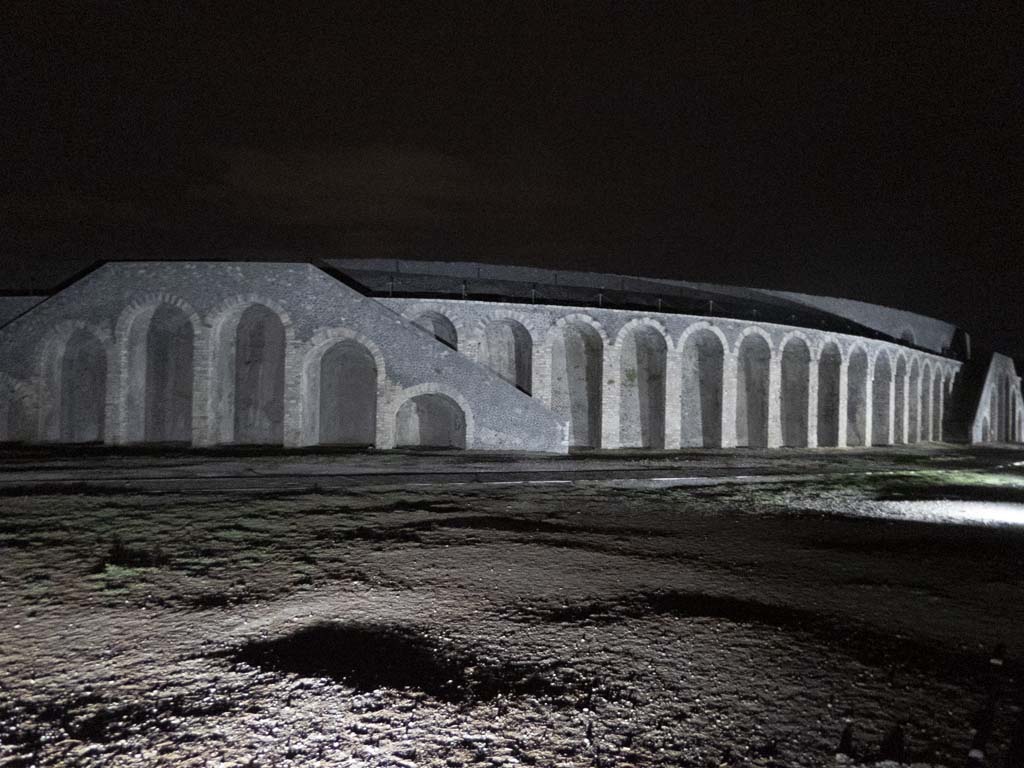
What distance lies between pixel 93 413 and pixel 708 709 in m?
22.3

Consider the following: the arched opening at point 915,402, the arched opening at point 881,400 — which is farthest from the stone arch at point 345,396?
the arched opening at point 915,402

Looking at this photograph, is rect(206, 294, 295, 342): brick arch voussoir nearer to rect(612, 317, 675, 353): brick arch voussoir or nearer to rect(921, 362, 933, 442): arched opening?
rect(612, 317, 675, 353): brick arch voussoir

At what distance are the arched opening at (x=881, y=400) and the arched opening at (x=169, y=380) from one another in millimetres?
31063

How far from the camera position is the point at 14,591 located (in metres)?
4.59

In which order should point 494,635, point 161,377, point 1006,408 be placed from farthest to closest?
point 1006,408, point 161,377, point 494,635

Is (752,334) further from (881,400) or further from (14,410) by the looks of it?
(14,410)

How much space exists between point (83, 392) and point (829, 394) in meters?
30.7

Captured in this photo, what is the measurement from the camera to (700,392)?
73.7 feet

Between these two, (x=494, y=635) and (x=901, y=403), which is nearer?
(x=494, y=635)

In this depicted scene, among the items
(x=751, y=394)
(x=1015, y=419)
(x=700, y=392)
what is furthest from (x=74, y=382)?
(x=1015, y=419)

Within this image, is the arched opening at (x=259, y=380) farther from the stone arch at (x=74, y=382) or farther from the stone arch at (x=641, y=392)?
the stone arch at (x=641, y=392)

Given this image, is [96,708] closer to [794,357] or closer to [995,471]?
[995,471]

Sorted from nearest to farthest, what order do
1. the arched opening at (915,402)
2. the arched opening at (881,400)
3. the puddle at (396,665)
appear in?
the puddle at (396,665) < the arched opening at (881,400) < the arched opening at (915,402)

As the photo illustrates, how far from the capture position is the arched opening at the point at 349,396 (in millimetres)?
18828
